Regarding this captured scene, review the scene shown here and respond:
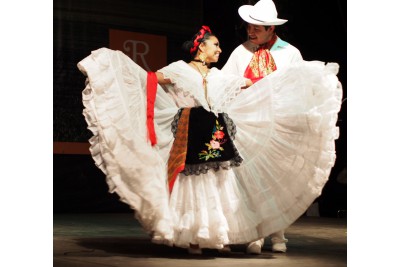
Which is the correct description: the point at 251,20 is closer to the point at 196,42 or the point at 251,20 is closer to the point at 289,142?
the point at 196,42

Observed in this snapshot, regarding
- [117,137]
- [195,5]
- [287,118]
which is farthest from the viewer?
[195,5]

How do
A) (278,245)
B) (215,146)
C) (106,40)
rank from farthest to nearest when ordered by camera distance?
1. (106,40)
2. (278,245)
3. (215,146)

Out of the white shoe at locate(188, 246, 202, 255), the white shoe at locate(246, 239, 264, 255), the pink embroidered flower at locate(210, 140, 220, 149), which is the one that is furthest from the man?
the pink embroidered flower at locate(210, 140, 220, 149)

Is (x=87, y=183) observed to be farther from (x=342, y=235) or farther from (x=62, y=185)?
(x=342, y=235)

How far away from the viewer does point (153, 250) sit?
458 centimetres

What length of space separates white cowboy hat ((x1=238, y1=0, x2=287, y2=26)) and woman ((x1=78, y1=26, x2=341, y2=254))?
10.9 inches

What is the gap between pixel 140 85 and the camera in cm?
432

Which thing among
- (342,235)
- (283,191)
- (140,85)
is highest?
(140,85)

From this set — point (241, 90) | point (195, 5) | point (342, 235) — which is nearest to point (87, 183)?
point (195, 5)

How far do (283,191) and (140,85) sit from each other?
38.5 inches

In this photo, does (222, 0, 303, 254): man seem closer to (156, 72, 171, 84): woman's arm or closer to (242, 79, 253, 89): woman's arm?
(242, 79, 253, 89): woman's arm

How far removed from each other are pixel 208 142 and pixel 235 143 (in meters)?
0.18

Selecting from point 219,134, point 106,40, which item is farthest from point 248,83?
point 106,40

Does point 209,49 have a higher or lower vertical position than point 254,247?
higher
